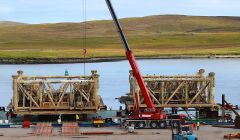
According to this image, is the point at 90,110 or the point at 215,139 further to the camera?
the point at 90,110

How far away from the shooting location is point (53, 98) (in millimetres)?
63625

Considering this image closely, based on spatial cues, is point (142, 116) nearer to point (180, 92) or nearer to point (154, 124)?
point (154, 124)

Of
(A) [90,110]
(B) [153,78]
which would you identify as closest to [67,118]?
(A) [90,110]

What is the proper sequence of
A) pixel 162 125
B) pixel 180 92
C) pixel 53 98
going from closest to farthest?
1. pixel 162 125
2. pixel 53 98
3. pixel 180 92

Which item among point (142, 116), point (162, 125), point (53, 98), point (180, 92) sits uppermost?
point (180, 92)

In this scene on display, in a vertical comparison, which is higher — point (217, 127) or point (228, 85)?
point (228, 85)

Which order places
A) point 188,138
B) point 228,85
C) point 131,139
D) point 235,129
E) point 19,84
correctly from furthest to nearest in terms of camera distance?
point 228,85 < point 19,84 < point 235,129 < point 131,139 < point 188,138

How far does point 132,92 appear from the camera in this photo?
65.4m

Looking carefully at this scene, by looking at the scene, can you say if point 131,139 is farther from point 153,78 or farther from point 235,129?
point 153,78

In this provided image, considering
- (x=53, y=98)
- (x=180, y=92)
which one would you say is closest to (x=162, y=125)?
(x=180, y=92)

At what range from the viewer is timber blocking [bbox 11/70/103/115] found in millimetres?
62000

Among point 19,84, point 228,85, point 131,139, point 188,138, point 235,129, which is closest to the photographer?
point 188,138

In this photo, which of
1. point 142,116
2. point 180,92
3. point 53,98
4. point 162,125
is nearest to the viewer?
point 142,116

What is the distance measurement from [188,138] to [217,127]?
1382 centimetres
